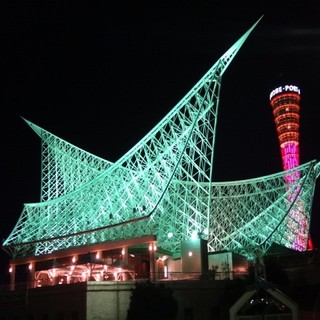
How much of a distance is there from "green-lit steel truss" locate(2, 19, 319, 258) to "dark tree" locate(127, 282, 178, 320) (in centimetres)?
964

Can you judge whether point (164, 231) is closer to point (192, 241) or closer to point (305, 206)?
point (192, 241)

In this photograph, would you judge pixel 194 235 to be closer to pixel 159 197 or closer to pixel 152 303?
pixel 159 197

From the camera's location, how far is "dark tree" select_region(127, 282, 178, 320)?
28.9 metres

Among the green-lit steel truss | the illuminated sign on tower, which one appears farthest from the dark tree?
the illuminated sign on tower

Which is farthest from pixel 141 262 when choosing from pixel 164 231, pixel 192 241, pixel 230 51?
pixel 230 51

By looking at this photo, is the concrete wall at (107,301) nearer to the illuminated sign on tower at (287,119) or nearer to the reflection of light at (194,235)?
the reflection of light at (194,235)

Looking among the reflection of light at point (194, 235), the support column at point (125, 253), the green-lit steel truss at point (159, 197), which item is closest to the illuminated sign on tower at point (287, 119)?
the green-lit steel truss at point (159, 197)

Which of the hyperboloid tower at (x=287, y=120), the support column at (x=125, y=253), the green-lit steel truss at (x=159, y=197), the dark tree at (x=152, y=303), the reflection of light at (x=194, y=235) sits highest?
the hyperboloid tower at (x=287, y=120)

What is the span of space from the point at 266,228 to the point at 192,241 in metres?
26.9

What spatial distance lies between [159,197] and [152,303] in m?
13.3

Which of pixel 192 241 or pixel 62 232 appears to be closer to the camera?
pixel 192 241

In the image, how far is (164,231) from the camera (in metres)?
42.8

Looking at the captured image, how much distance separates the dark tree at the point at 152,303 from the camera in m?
28.9

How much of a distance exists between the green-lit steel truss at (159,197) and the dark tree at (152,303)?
9.64 metres
